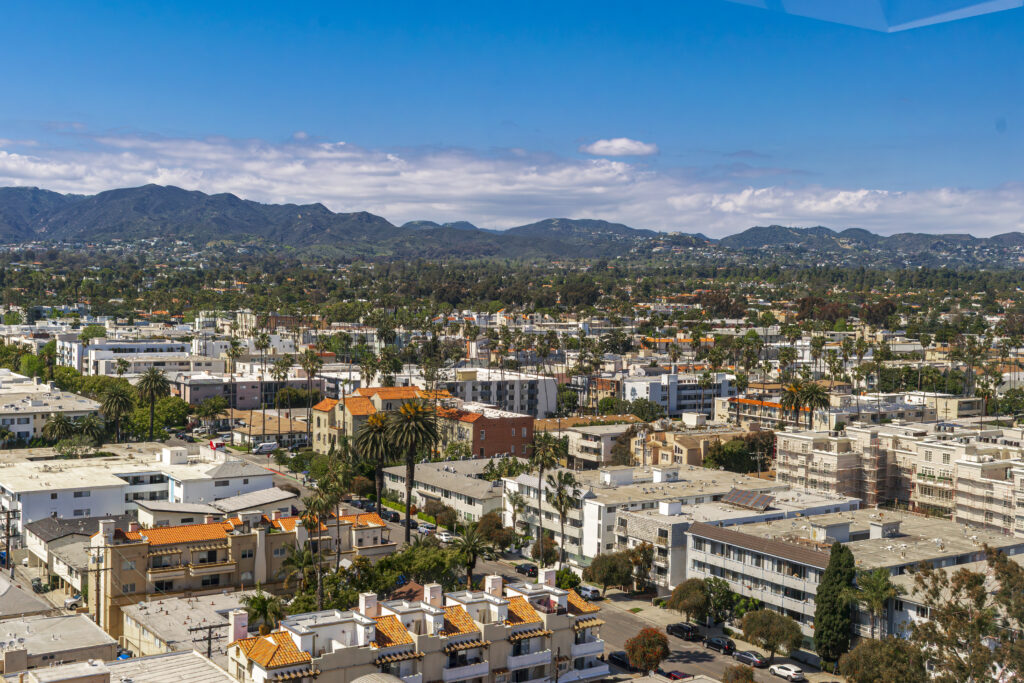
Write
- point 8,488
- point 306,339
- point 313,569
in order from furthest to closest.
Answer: point 306,339, point 8,488, point 313,569

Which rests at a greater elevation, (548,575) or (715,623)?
(548,575)

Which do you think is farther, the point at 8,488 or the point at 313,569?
the point at 8,488

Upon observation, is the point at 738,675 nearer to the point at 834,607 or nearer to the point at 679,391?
the point at 834,607

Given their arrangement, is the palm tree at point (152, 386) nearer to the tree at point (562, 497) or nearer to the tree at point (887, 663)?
the tree at point (562, 497)

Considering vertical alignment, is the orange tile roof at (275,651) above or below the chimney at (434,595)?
below

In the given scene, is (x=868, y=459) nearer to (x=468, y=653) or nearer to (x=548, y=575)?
(x=548, y=575)

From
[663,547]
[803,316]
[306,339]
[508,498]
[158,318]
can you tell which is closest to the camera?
[663,547]

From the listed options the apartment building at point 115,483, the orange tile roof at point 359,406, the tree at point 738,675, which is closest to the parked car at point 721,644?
the tree at point 738,675

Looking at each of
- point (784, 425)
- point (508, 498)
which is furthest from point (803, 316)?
point (508, 498)

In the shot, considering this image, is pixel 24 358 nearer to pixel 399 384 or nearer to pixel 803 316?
pixel 399 384
